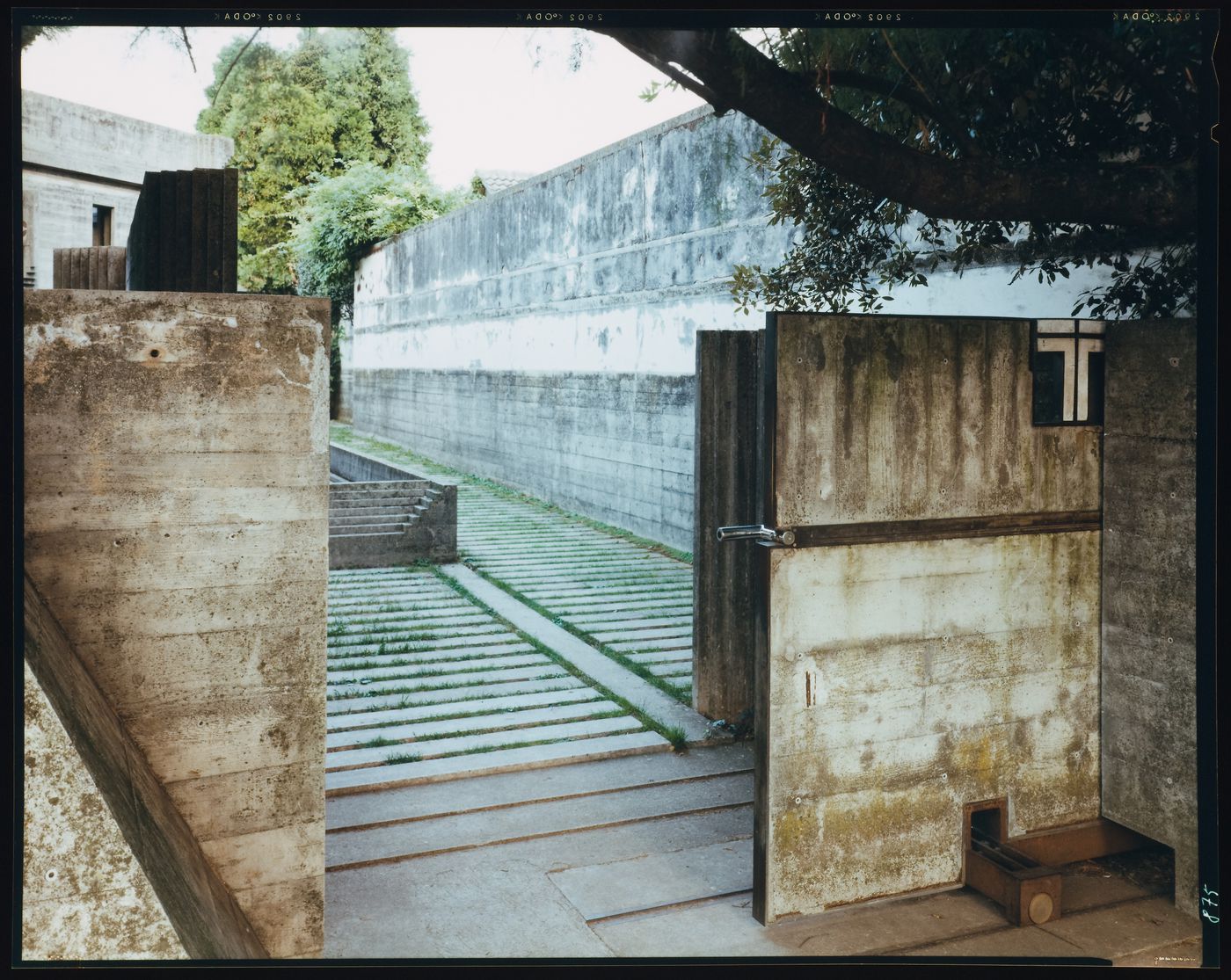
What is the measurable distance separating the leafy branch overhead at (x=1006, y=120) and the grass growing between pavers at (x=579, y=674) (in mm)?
2484

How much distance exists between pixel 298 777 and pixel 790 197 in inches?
119

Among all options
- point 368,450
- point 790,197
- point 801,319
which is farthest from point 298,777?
point 368,450

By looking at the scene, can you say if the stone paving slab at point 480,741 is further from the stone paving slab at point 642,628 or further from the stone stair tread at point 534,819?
the stone paving slab at point 642,628

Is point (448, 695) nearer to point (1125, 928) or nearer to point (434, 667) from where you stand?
point (434, 667)

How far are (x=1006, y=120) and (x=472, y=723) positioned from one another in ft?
11.0

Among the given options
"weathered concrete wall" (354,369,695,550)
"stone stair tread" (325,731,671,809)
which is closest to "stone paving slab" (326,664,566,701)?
"stone stair tread" (325,731,671,809)

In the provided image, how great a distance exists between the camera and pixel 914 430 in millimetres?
3412

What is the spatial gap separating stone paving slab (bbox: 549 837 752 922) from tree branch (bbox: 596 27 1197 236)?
219cm

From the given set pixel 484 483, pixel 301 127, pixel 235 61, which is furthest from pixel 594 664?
pixel 301 127

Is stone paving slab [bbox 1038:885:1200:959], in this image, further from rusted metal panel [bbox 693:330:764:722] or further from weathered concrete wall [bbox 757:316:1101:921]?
rusted metal panel [bbox 693:330:764:722]

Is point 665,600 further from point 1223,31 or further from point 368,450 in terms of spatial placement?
point 368,450

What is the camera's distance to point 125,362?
2762mm

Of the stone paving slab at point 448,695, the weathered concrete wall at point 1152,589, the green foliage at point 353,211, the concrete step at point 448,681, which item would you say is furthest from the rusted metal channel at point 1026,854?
the green foliage at point 353,211

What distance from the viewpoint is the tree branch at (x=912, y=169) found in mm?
2611
